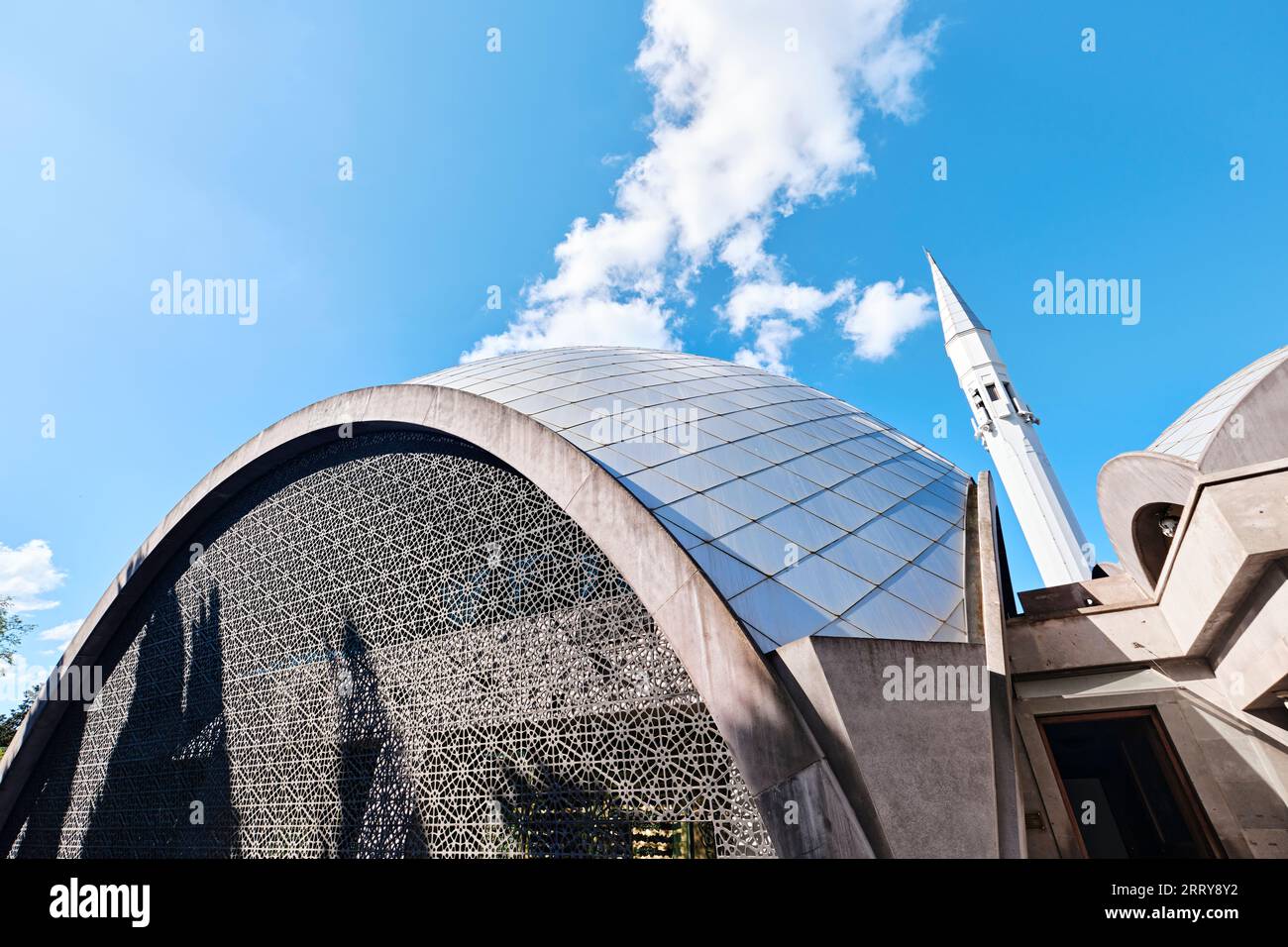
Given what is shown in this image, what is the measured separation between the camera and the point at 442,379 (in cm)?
1141

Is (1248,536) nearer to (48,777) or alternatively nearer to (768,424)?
(768,424)

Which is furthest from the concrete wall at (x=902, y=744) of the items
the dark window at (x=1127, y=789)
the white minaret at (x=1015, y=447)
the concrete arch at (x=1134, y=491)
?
the white minaret at (x=1015, y=447)

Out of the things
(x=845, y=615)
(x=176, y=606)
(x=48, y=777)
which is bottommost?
(x=48, y=777)

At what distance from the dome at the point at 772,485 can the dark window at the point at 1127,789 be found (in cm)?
215

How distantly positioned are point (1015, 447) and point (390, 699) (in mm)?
26152

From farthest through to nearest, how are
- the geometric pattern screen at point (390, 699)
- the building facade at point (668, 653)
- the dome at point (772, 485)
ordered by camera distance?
the dome at point (772, 485), the geometric pattern screen at point (390, 699), the building facade at point (668, 653)

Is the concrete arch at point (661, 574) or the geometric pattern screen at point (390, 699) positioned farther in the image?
the geometric pattern screen at point (390, 699)

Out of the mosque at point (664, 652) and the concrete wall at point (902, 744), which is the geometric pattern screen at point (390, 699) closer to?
the mosque at point (664, 652)

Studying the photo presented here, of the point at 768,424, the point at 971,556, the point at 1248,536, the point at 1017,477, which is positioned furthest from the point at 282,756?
the point at 1017,477

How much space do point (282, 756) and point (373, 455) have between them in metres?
4.26

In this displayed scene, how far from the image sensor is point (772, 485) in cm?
760

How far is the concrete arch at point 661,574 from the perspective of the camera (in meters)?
4.30

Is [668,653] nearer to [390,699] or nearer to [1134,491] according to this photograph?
[390,699]

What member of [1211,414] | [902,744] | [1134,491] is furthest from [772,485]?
[1211,414]
